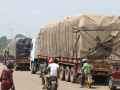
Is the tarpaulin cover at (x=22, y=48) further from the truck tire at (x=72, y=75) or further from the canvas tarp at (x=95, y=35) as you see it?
the canvas tarp at (x=95, y=35)

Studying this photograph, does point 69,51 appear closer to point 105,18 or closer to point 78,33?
point 78,33

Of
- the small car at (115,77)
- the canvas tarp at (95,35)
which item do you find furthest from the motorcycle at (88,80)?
the canvas tarp at (95,35)

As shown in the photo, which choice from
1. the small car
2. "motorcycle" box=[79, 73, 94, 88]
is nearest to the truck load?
"motorcycle" box=[79, 73, 94, 88]

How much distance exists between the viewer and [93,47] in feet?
54.7

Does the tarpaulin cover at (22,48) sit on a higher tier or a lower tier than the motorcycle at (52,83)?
higher

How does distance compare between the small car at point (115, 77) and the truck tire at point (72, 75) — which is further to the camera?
the truck tire at point (72, 75)

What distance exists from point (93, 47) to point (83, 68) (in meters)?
1.87

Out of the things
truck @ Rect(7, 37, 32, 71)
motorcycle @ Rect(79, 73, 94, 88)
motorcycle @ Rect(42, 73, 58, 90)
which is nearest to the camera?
motorcycle @ Rect(42, 73, 58, 90)

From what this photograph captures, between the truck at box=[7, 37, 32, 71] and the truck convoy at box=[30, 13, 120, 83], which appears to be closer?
the truck convoy at box=[30, 13, 120, 83]

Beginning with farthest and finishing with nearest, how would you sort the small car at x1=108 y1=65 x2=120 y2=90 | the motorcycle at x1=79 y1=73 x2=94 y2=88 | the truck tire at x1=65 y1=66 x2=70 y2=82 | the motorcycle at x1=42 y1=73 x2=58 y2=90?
1. the truck tire at x1=65 y1=66 x2=70 y2=82
2. the motorcycle at x1=79 y1=73 x2=94 y2=88
3. the small car at x1=108 y1=65 x2=120 y2=90
4. the motorcycle at x1=42 y1=73 x2=58 y2=90

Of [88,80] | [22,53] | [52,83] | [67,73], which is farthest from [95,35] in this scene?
[22,53]

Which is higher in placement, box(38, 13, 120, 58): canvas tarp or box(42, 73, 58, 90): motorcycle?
box(38, 13, 120, 58): canvas tarp

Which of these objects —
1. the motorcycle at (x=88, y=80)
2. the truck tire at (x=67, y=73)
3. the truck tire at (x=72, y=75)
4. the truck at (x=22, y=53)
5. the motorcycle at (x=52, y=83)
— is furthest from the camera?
the truck at (x=22, y=53)

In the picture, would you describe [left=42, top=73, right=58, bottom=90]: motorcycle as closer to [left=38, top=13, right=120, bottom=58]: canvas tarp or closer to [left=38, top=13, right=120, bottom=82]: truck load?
[left=38, top=13, right=120, bottom=82]: truck load
